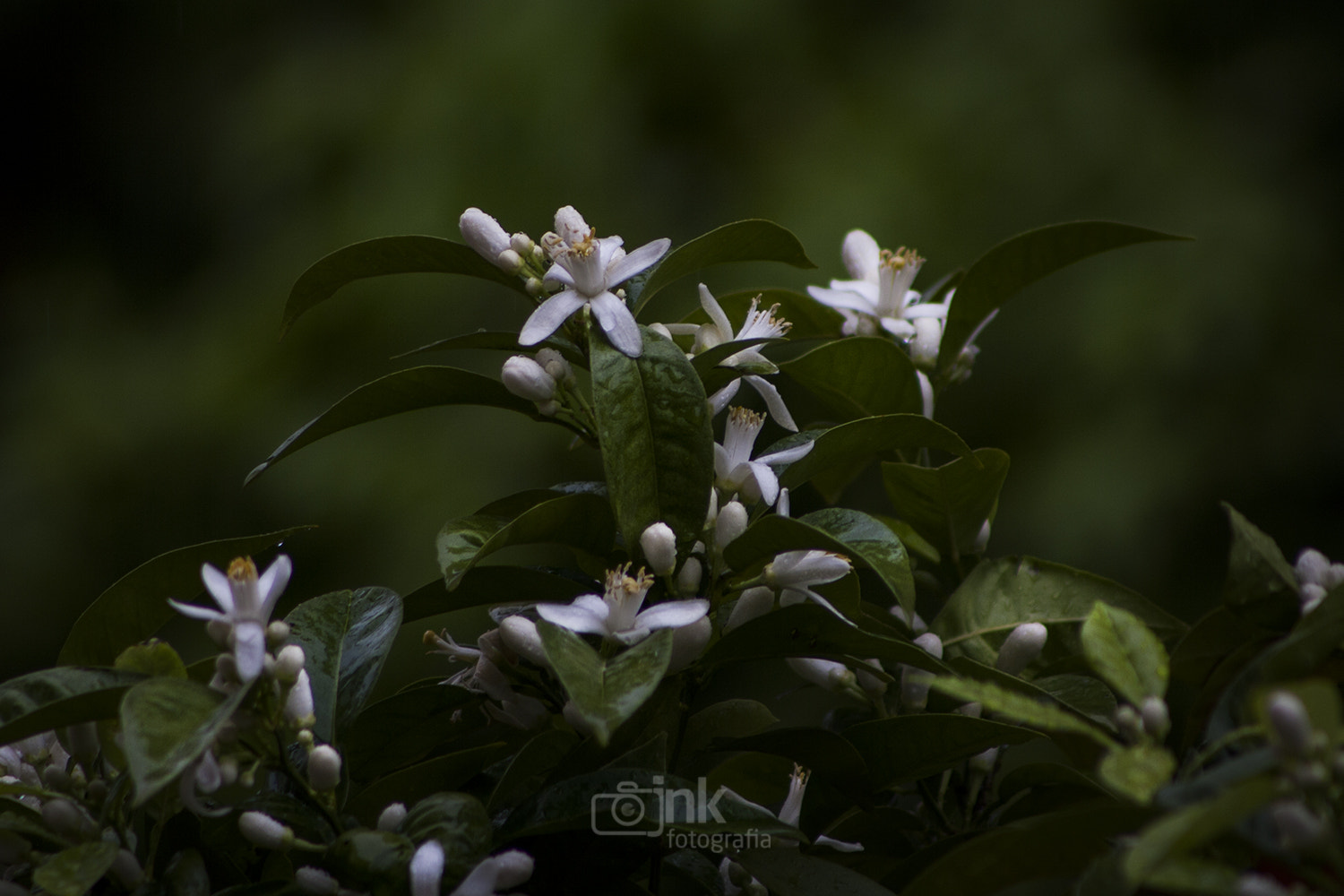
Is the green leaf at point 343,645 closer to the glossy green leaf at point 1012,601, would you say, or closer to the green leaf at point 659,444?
the green leaf at point 659,444

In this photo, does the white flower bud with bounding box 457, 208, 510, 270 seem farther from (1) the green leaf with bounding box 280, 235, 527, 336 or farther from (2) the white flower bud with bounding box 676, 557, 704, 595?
(2) the white flower bud with bounding box 676, 557, 704, 595

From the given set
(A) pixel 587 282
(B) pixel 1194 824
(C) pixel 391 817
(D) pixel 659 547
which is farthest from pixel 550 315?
(B) pixel 1194 824

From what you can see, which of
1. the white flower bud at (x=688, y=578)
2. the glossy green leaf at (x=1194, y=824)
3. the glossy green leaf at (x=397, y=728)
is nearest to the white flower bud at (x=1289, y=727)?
the glossy green leaf at (x=1194, y=824)

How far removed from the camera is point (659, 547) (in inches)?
20.6

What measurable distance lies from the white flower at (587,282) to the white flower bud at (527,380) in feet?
0.06

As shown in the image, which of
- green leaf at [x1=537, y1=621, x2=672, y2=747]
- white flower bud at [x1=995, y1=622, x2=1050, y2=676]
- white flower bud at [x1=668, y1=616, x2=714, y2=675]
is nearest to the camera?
green leaf at [x1=537, y1=621, x2=672, y2=747]

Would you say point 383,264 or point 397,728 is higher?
point 383,264

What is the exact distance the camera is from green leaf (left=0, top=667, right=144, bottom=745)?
438 millimetres

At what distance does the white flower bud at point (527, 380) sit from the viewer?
1.94 ft

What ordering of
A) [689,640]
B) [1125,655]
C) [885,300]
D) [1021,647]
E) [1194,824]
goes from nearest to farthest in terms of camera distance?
→ 1. [1194,824]
2. [1125,655]
3. [689,640]
4. [1021,647]
5. [885,300]

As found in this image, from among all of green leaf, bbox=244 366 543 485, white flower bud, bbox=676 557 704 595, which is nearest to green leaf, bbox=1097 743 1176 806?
white flower bud, bbox=676 557 704 595

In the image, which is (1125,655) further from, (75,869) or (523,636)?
(75,869)

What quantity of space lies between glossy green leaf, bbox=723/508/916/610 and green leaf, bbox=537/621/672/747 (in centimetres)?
6

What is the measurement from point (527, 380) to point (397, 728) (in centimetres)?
19
